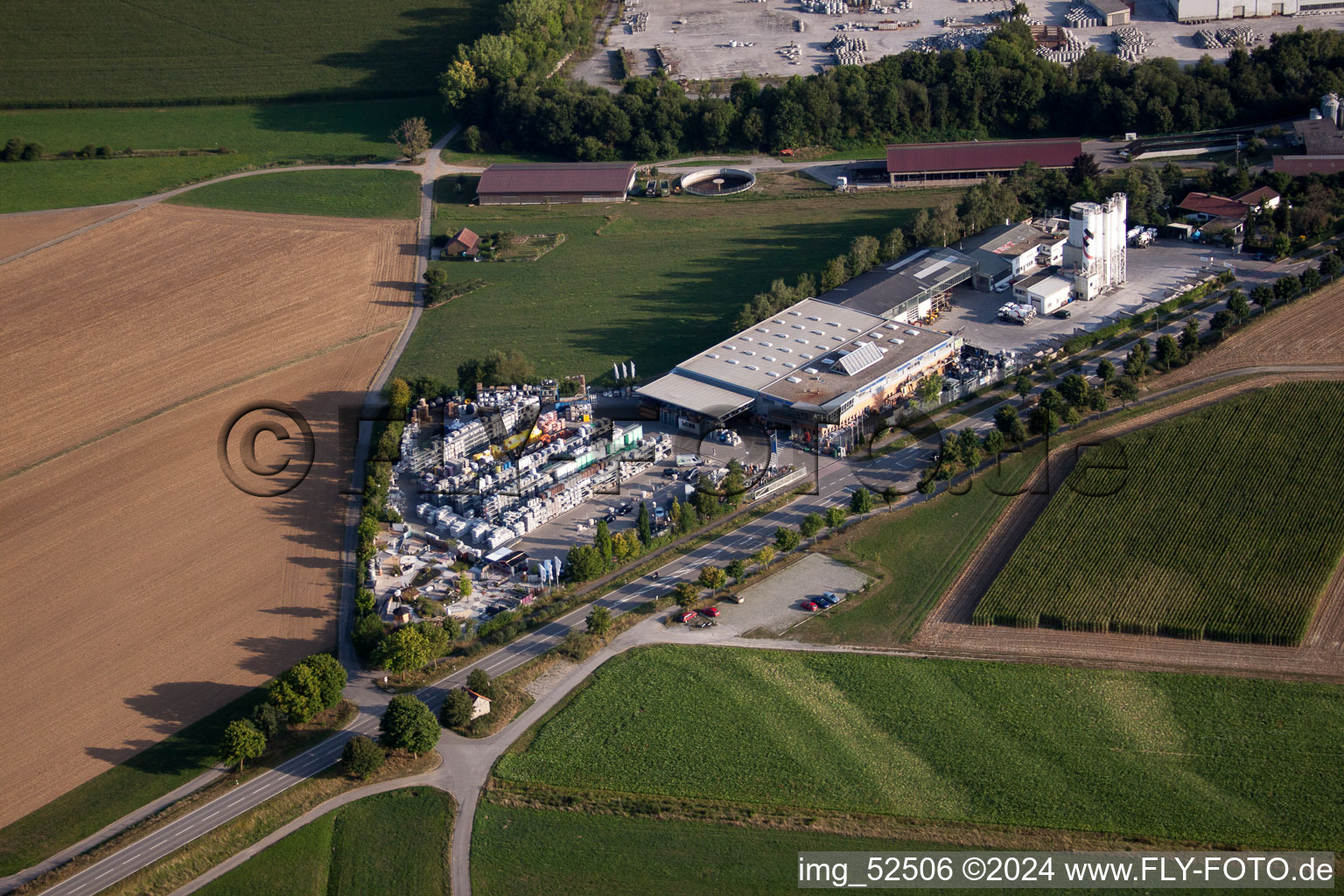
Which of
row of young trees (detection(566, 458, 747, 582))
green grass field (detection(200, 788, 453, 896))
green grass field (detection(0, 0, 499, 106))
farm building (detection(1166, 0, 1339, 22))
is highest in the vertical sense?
farm building (detection(1166, 0, 1339, 22))

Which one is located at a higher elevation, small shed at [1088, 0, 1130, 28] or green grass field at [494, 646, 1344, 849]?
small shed at [1088, 0, 1130, 28]

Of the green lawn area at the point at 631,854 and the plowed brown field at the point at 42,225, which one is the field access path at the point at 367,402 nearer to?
the plowed brown field at the point at 42,225

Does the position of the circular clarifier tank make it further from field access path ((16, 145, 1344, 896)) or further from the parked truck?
field access path ((16, 145, 1344, 896))

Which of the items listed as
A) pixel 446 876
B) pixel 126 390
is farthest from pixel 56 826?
pixel 126 390

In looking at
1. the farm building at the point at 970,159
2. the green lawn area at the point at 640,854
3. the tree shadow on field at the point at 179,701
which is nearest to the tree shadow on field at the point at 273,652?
the tree shadow on field at the point at 179,701

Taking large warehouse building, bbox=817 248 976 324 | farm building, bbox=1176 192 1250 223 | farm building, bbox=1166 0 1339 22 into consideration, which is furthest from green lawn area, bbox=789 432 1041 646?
farm building, bbox=1166 0 1339 22

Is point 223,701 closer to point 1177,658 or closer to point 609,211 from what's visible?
point 1177,658
